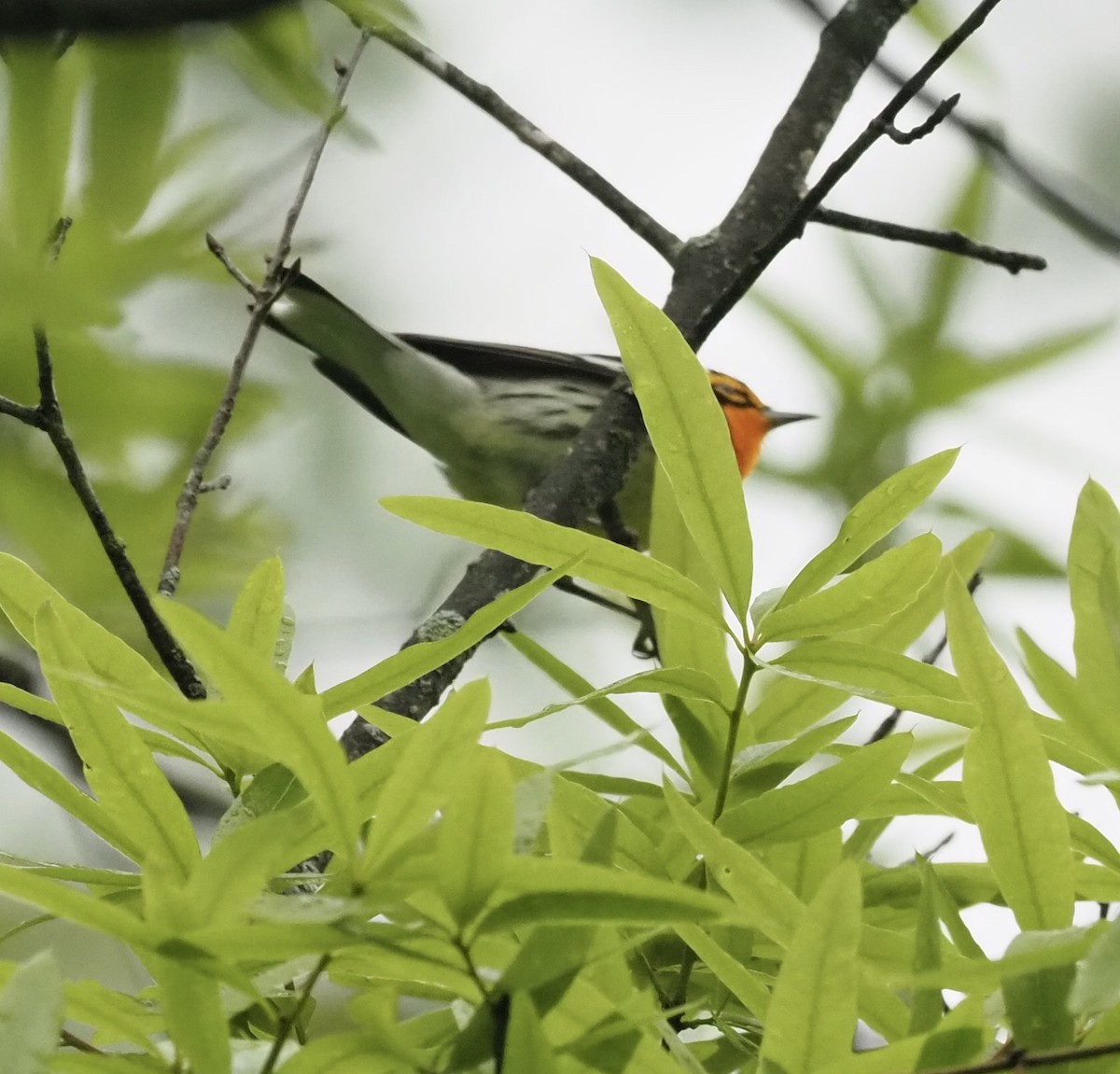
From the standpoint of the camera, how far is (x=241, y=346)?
3.53ft

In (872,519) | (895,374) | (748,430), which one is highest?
(748,430)

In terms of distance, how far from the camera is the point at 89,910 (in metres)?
0.36

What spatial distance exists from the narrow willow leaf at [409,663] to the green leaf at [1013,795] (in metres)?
0.15

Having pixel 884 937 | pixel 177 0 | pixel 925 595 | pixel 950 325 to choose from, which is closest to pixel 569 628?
pixel 950 325

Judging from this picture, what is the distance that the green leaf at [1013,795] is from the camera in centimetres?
44

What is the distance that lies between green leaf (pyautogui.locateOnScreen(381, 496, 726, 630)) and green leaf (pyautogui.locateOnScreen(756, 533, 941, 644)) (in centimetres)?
3

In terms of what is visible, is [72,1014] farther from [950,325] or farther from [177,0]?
[950,325]

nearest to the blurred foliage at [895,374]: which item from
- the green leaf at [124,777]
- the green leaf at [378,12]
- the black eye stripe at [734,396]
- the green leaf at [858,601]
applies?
the green leaf at [378,12]

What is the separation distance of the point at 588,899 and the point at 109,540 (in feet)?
2.02

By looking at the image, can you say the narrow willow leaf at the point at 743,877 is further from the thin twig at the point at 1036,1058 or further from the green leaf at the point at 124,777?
the green leaf at the point at 124,777

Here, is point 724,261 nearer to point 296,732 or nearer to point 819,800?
point 819,800

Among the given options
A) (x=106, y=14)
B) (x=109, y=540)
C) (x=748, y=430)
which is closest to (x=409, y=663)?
(x=109, y=540)

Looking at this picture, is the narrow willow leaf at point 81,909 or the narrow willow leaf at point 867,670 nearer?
the narrow willow leaf at point 81,909

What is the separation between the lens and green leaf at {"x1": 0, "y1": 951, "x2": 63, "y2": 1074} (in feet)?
1.17
